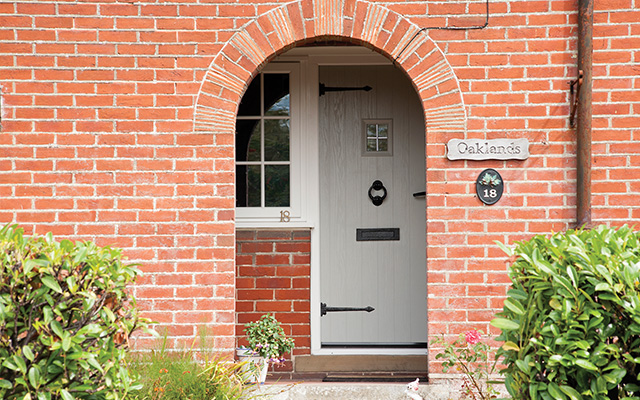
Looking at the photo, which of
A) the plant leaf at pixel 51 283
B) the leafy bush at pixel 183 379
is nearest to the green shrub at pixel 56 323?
the plant leaf at pixel 51 283

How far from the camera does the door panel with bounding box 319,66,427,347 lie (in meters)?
5.85

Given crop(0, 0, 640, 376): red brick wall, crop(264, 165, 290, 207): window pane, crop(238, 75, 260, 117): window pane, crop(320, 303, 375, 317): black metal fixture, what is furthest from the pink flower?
crop(238, 75, 260, 117): window pane

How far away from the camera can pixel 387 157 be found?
5871mm

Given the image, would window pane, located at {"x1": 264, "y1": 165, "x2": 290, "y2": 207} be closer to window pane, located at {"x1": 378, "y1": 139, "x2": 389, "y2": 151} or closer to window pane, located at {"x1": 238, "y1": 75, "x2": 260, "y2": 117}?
window pane, located at {"x1": 238, "y1": 75, "x2": 260, "y2": 117}

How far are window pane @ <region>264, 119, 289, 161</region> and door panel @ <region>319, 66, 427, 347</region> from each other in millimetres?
376

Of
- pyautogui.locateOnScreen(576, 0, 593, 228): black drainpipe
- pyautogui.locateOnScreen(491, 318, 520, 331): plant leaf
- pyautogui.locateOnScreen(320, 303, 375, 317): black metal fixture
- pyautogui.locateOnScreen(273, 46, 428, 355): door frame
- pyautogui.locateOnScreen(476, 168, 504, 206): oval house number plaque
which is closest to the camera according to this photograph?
pyautogui.locateOnScreen(491, 318, 520, 331): plant leaf

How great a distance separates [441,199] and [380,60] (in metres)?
1.70

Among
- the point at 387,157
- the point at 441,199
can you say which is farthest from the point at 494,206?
the point at 387,157

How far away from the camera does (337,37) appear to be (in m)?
4.69

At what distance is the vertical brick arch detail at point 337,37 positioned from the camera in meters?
4.63

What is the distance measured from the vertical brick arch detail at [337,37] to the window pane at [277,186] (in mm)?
1003

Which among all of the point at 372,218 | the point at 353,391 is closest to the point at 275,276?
the point at 372,218

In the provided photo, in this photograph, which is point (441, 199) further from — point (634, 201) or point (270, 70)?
point (270, 70)

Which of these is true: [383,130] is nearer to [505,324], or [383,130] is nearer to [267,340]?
[267,340]
